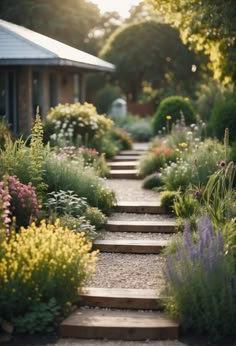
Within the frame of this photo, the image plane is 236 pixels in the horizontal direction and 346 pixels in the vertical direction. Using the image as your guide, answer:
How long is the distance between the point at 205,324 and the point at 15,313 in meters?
1.94

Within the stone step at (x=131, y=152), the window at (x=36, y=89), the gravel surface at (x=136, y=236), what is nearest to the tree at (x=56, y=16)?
the window at (x=36, y=89)

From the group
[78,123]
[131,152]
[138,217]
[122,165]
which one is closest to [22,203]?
[138,217]

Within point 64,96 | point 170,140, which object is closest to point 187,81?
point 64,96

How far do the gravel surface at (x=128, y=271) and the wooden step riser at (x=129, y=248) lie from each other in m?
0.10

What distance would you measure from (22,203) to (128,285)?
1779 mm

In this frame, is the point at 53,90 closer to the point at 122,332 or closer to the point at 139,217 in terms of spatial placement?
the point at 139,217

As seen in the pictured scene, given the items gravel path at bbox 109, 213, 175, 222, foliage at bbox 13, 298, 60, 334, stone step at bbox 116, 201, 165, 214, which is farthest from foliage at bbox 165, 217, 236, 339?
stone step at bbox 116, 201, 165, 214

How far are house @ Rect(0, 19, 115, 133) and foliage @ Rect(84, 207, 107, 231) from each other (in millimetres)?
7404

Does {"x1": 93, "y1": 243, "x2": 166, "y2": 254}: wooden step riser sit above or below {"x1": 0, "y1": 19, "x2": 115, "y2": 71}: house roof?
below

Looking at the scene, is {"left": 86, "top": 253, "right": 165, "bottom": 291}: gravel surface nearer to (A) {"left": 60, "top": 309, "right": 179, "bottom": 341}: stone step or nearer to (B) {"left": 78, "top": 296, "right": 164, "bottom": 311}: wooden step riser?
(B) {"left": 78, "top": 296, "right": 164, "bottom": 311}: wooden step riser

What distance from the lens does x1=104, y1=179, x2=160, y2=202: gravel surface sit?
12.7 meters

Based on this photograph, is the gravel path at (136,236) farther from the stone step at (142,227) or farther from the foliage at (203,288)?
the foliage at (203,288)

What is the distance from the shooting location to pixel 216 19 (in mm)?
15945

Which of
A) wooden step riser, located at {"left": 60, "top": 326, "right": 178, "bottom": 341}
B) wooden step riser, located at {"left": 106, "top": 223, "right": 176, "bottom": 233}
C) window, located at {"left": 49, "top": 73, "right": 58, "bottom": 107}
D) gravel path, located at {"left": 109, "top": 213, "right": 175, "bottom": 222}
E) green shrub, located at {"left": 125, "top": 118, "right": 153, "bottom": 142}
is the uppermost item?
window, located at {"left": 49, "top": 73, "right": 58, "bottom": 107}
